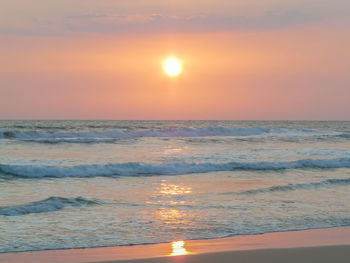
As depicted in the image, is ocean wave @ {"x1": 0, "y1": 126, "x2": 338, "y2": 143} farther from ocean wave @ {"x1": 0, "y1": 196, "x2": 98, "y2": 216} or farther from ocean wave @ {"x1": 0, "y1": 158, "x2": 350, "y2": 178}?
ocean wave @ {"x1": 0, "y1": 196, "x2": 98, "y2": 216}

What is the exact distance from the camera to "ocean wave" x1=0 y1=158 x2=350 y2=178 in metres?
15.4

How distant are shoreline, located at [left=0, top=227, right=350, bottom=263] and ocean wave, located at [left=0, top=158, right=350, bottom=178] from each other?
8828mm

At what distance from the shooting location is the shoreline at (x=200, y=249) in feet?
20.2

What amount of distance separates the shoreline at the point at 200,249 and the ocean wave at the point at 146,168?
348 inches

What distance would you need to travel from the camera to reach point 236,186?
13.0 metres

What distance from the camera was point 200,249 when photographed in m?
6.66

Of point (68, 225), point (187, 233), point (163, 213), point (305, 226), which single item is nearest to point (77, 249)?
point (68, 225)

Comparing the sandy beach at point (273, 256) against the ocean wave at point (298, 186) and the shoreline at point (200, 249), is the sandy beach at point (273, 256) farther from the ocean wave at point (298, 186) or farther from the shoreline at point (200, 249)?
the ocean wave at point (298, 186)

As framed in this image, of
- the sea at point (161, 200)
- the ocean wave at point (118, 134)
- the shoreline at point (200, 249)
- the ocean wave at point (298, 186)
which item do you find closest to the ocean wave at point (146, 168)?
the sea at point (161, 200)

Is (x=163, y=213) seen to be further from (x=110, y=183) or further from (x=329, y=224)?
(x=110, y=183)

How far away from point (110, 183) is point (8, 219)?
546 cm

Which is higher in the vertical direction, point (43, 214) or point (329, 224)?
point (43, 214)

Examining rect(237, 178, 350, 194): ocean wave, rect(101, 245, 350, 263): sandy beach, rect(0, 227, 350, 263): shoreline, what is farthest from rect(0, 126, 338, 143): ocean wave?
rect(101, 245, 350, 263): sandy beach

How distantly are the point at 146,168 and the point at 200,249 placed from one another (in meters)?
10.4
